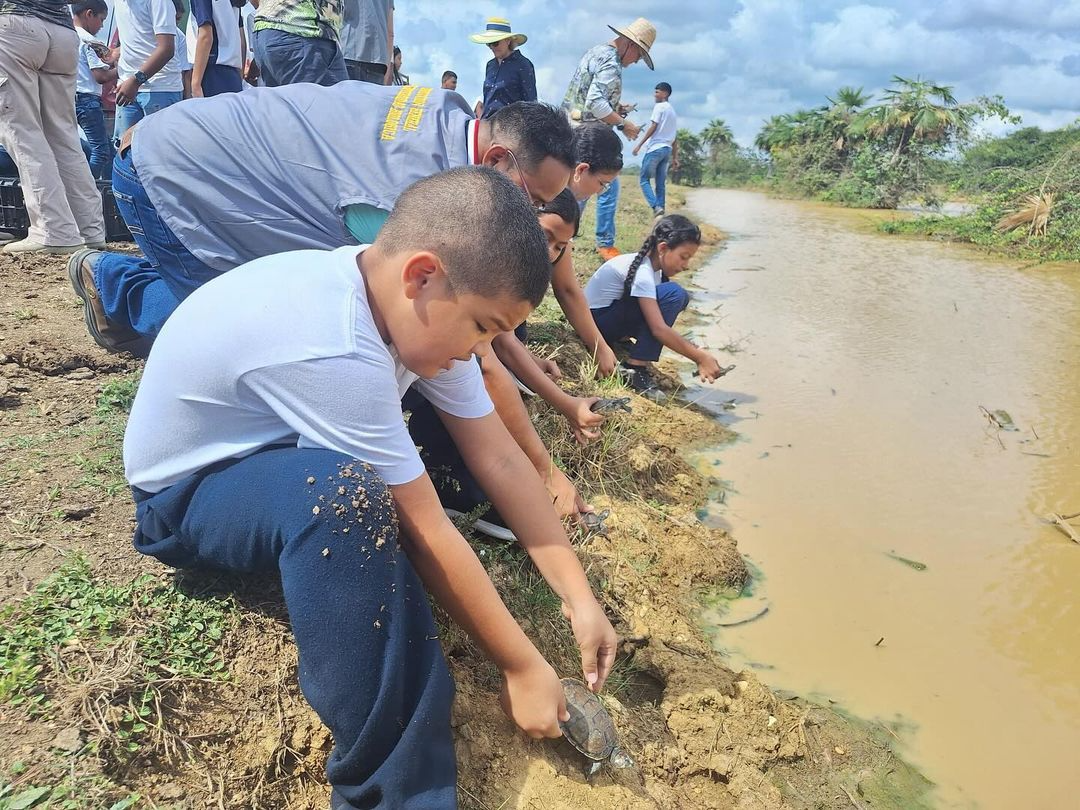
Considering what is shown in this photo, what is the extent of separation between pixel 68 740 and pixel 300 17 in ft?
10.3

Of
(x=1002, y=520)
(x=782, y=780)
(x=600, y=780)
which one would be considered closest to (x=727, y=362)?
(x=1002, y=520)

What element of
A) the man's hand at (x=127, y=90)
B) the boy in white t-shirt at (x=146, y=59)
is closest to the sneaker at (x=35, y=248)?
the boy in white t-shirt at (x=146, y=59)

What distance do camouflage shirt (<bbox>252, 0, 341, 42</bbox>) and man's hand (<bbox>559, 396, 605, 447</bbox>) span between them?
2104 millimetres

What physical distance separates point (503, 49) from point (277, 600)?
14.0ft

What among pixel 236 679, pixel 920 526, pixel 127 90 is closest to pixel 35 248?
pixel 127 90

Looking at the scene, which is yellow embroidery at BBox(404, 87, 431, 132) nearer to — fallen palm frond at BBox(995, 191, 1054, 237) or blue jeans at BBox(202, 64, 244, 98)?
blue jeans at BBox(202, 64, 244, 98)

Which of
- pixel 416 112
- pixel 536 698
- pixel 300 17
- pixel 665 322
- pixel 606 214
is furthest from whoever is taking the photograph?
pixel 606 214

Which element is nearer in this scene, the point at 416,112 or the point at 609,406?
the point at 416,112

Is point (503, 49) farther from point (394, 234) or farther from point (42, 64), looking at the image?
point (394, 234)

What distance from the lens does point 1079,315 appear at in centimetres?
729

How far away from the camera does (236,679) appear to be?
1.53m

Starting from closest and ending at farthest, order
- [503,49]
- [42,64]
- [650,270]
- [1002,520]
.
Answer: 1. [1002,520]
2. [42,64]
3. [650,270]
4. [503,49]

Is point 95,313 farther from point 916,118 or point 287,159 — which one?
point 916,118

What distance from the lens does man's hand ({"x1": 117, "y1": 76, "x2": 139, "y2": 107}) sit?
166 inches
